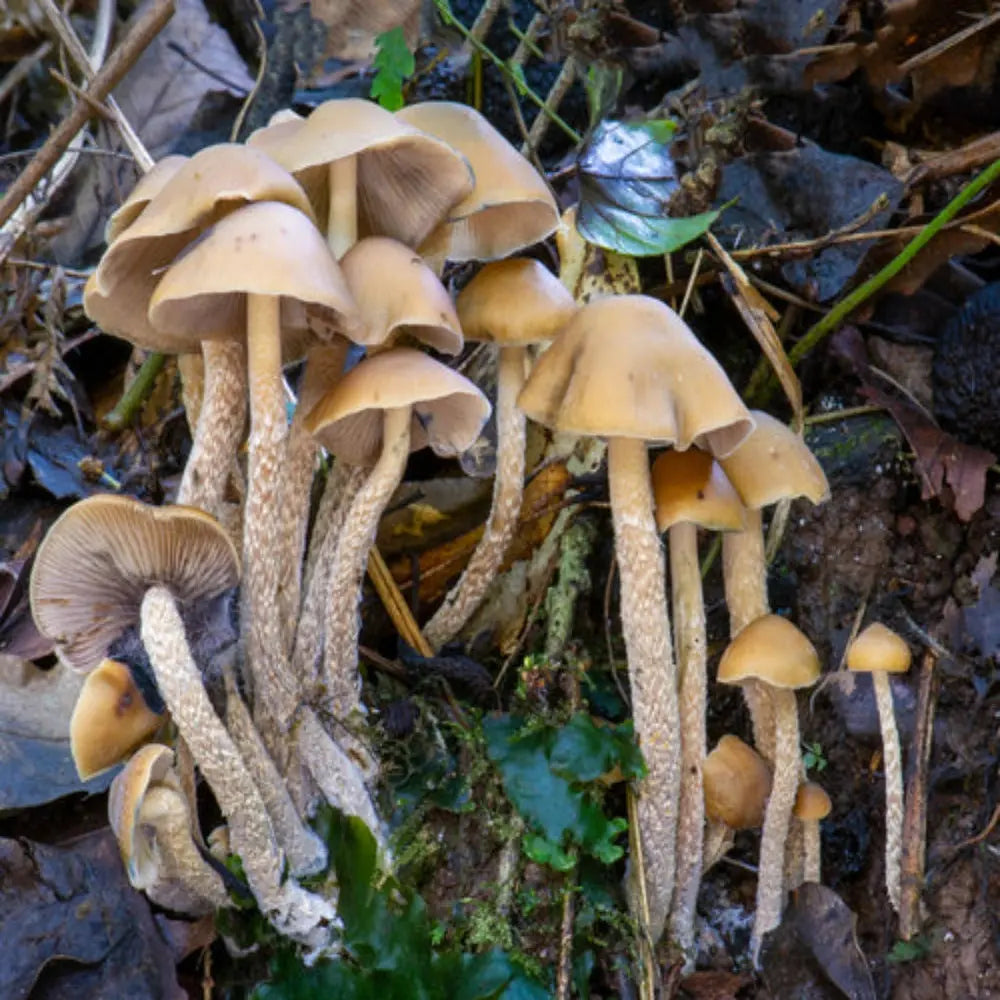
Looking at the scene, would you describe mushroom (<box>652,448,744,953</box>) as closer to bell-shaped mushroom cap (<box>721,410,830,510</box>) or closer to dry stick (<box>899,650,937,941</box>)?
bell-shaped mushroom cap (<box>721,410,830,510</box>)

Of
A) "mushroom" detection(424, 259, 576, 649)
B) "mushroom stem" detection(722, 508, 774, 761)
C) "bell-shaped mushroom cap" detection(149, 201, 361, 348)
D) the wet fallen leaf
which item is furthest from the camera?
the wet fallen leaf

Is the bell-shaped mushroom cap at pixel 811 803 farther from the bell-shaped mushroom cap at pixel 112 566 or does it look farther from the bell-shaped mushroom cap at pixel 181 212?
the bell-shaped mushroom cap at pixel 181 212

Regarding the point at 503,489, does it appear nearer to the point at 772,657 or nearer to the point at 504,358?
the point at 504,358

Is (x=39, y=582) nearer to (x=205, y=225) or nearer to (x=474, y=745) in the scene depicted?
(x=205, y=225)

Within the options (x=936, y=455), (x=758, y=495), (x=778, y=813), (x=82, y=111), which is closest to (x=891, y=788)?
→ (x=778, y=813)

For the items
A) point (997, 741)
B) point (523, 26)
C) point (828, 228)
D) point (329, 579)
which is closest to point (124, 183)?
point (523, 26)

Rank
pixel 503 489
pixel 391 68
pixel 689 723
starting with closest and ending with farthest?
pixel 689 723
pixel 503 489
pixel 391 68

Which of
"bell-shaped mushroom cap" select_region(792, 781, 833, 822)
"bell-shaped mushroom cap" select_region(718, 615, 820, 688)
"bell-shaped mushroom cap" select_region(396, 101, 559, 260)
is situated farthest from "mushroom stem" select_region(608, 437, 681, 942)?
"bell-shaped mushroom cap" select_region(396, 101, 559, 260)
